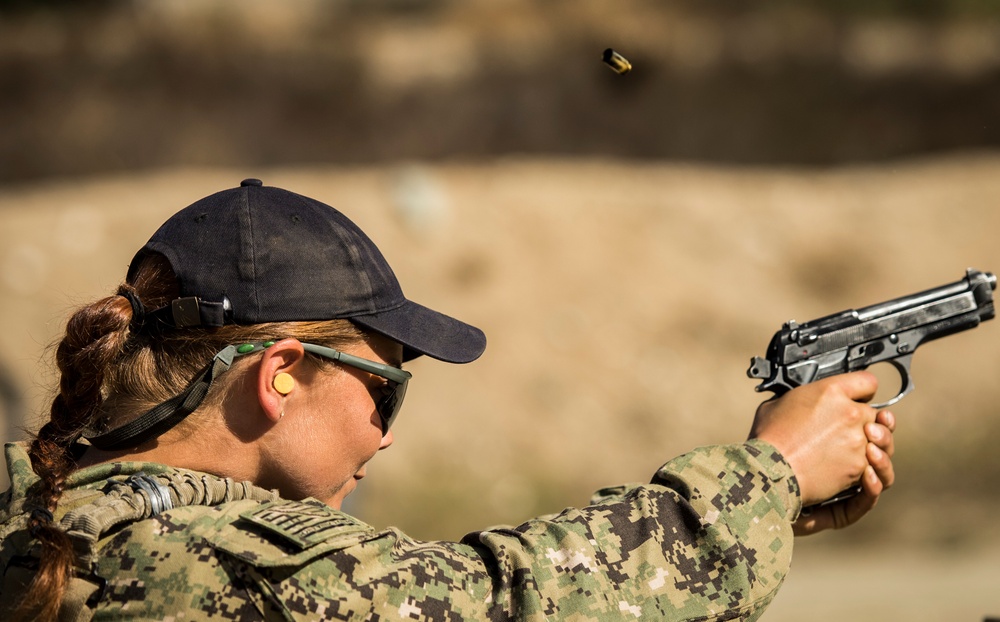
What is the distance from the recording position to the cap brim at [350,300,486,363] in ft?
7.65

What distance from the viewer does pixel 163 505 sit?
205cm

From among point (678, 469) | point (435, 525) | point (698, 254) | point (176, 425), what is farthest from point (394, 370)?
point (698, 254)

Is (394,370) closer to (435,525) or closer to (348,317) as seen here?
(348,317)

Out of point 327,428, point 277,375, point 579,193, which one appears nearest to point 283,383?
point 277,375

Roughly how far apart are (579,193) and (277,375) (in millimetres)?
14006

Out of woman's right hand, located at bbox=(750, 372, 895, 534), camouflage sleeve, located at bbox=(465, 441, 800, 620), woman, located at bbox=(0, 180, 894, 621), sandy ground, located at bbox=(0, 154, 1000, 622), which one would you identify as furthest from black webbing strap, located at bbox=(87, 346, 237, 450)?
sandy ground, located at bbox=(0, 154, 1000, 622)

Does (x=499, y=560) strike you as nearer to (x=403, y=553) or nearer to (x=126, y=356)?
(x=403, y=553)

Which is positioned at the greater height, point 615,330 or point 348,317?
point 615,330

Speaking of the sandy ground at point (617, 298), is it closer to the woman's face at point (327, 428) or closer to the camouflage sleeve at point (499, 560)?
the woman's face at point (327, 428)

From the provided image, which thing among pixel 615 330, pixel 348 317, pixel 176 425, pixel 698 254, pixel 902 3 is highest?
pixel 902 3

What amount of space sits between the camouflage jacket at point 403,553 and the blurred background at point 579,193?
7.09m

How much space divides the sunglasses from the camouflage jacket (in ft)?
1.00

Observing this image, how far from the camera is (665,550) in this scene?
2.24 m

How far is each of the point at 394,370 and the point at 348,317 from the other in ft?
0.59
